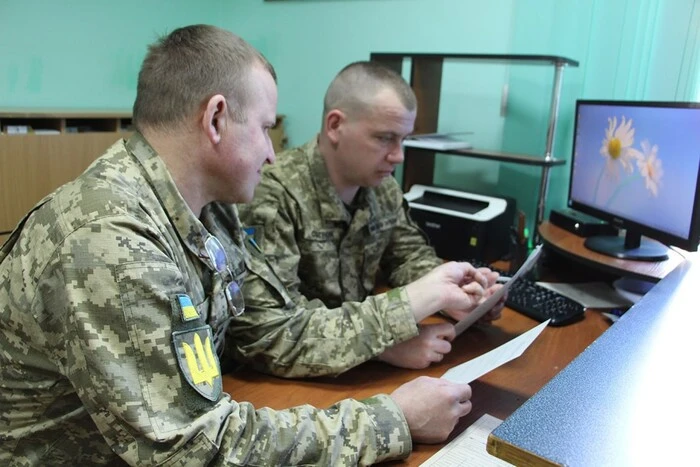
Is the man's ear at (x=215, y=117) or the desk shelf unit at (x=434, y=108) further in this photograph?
the desk shelf unit at (x=434, y=108)

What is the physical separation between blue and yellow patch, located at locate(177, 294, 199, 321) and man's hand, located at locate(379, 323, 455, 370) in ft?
1.67

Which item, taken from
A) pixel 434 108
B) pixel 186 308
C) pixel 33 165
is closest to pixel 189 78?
pixel 186 308

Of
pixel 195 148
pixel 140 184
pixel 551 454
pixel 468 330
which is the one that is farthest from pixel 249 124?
pixel 468 330

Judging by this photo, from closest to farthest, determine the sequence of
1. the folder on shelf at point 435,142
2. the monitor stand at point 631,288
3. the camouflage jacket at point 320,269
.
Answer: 1. the camouflage jacket at point 320,269
2. the monitor stand at point 631,288
3. the folder on shelf at point 435,142

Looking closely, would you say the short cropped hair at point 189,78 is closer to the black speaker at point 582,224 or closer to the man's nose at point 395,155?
the man's nose at point 395,155

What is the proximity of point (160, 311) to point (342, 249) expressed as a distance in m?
0.86

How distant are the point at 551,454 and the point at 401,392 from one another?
1.19ft

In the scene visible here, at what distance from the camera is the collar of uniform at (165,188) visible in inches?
33.5

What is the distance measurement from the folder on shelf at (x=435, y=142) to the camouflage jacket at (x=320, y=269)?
14.1 inches

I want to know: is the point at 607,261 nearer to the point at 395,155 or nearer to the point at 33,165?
the point at 395,155

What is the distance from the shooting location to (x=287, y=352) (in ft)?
3.59

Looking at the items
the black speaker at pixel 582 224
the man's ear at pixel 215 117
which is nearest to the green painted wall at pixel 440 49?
the black speaker at pixel 582 224

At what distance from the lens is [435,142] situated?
2074mm

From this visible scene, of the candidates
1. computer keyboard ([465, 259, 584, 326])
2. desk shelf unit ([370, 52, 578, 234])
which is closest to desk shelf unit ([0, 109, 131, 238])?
desk shelf unit ([370, 52, 578, 234])
